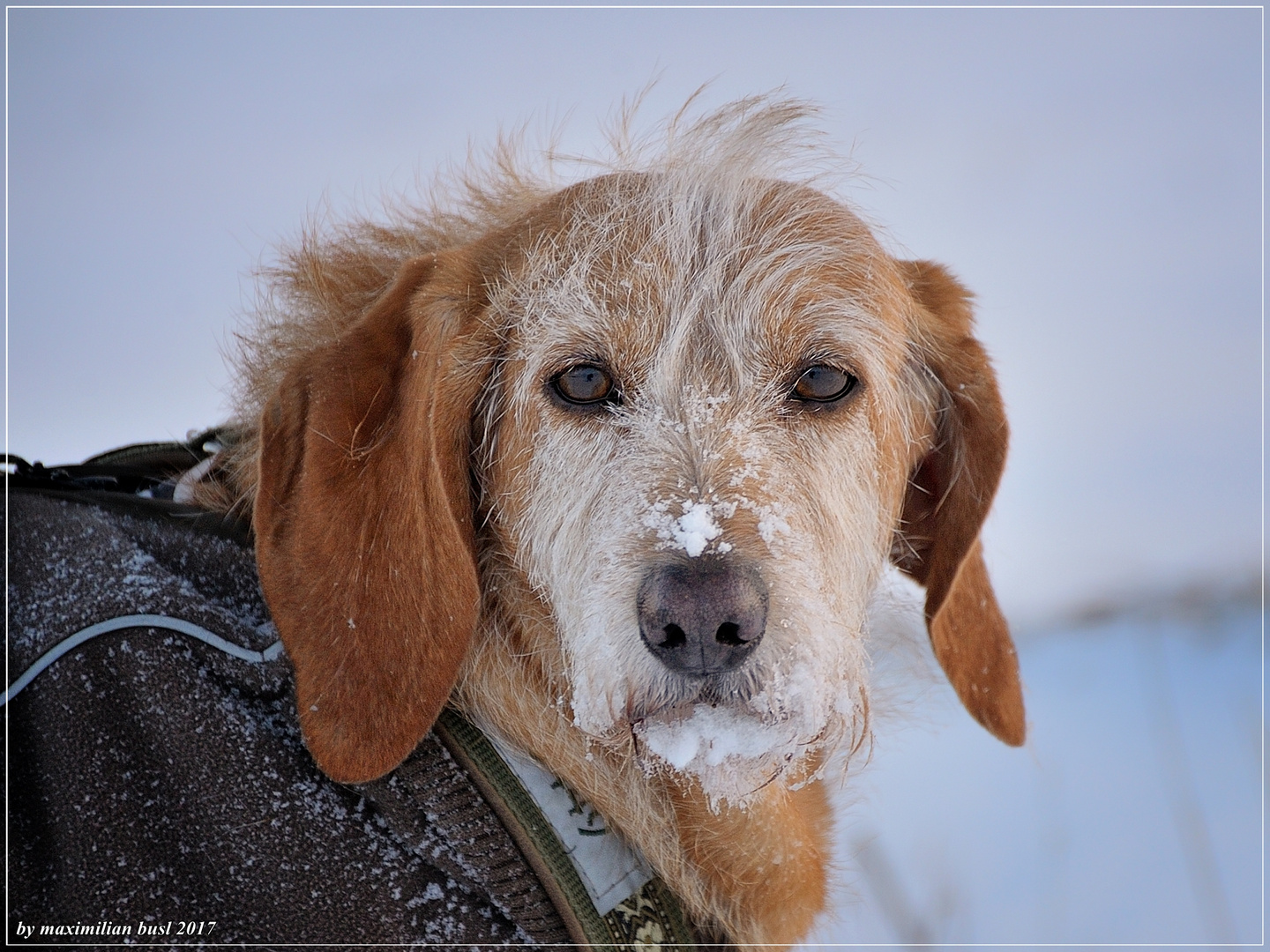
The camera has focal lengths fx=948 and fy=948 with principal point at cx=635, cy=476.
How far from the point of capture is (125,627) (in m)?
1.59

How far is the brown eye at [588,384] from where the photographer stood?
1.61 metres

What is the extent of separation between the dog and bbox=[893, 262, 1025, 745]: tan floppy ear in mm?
142

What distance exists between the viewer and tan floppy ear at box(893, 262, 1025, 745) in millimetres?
1924

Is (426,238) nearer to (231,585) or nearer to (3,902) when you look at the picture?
(231,585)

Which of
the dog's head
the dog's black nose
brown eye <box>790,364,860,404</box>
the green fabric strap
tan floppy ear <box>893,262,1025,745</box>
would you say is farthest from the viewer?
tan floppy ear <box>893,262,1025,745</box>

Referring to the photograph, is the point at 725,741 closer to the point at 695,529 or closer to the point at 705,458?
the point at 695,529

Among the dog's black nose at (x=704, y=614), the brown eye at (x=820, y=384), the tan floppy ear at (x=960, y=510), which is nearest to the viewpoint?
the dog's black nose at (x=704, y=614)

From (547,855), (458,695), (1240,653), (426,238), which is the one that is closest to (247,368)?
(426,238)

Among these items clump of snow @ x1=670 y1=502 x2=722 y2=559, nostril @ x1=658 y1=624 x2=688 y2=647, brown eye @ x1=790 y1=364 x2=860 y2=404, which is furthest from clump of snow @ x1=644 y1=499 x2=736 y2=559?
brown eye @ x1=790 y1=364 x2=860 y2=404

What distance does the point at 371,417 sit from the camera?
5.34 feet

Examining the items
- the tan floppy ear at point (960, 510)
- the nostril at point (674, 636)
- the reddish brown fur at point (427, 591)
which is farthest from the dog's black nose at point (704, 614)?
the tan floppy ear at point (960, 510)

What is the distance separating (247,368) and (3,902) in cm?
108

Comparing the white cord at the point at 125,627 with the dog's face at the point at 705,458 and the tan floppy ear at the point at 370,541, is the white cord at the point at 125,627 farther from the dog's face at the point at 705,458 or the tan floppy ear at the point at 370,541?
the dog's face at the point at 705,458

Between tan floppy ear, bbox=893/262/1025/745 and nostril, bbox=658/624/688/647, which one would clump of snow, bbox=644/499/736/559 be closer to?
nostril, bbox=658/624/688/647
